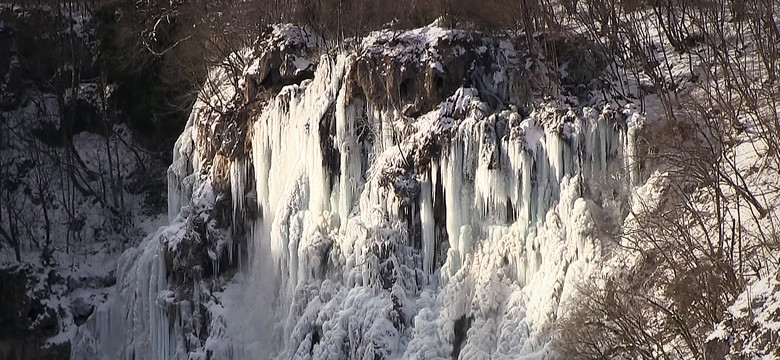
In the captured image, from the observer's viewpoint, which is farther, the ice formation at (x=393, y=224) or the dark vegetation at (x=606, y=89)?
the ice formation at (x=393, y=224)

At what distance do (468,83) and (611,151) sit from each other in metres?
4.03

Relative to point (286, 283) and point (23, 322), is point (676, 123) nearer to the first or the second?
point (286, 283)

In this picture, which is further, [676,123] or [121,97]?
[121,97]

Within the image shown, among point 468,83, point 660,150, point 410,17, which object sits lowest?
point 660,150

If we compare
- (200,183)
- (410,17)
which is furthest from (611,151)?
(200,183)

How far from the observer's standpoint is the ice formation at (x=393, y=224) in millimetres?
24484

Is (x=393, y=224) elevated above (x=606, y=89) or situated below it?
below

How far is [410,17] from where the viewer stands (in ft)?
100

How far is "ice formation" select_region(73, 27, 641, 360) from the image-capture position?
2448 cm

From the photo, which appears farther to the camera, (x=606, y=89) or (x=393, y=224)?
(x=606, y=89)

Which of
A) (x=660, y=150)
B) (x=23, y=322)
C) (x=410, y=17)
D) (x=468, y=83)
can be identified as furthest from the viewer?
(x=23, y=322)

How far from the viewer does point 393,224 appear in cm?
2688

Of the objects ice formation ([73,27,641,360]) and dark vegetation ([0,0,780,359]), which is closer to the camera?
dark vegetation ([0,0,780,359])

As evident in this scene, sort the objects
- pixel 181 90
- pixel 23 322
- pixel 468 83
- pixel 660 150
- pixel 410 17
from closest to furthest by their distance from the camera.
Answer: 1. pixel 660 150
2. pixel 468 83
3. pixel 410 17
4. pixel 23 322
5. pixel 181 90
